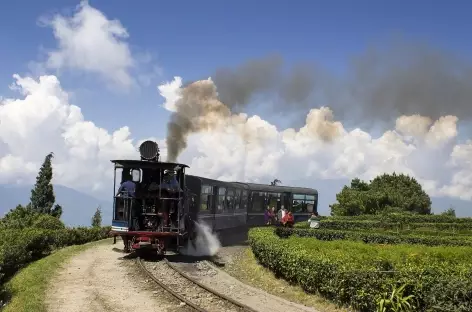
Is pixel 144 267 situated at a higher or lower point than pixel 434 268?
lower

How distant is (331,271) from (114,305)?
5930mm

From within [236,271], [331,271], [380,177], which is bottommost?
[236,271]

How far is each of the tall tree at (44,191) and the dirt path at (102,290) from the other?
49.2m

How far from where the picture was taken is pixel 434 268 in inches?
395

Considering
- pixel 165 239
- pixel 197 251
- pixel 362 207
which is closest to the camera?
pixel 165 239

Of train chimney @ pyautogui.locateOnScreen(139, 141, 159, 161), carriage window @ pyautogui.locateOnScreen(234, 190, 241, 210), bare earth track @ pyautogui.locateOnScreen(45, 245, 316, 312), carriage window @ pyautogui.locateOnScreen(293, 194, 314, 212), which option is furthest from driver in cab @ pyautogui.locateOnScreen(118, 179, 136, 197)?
carriage window @ pyautogui.locateOnScreen(293, 194, 314, 212)

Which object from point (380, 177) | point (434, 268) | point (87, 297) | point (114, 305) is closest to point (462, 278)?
point (434, 268)

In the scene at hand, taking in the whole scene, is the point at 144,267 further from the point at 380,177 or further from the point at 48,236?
the point at 380,177

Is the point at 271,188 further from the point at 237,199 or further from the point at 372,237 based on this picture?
the point at 372,237

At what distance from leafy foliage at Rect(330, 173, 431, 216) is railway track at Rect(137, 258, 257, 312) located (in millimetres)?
48256

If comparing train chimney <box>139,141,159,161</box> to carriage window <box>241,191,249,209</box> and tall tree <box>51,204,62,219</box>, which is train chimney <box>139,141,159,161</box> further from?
tall tree <box>51,204,62,219</box>

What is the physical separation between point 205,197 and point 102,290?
1164 cm

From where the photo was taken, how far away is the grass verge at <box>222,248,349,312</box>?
502 inches

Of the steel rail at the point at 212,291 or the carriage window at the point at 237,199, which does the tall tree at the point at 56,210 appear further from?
the steel rail at the point at 212,291
